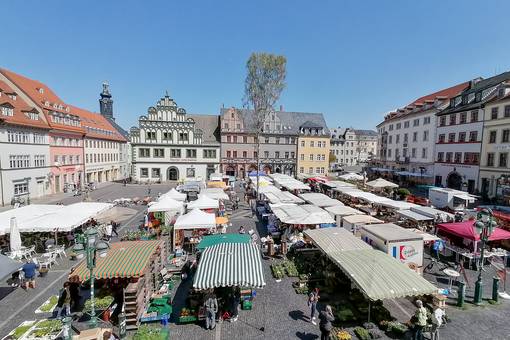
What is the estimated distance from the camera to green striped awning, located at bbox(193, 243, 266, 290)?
9.23 meters

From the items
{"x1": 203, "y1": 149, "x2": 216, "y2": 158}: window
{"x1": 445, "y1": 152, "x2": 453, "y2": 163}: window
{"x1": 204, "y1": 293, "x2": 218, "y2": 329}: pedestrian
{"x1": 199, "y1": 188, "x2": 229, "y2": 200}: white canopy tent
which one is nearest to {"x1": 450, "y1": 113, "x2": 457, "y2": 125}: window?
{"x1": 445, "y1": 152, "x2": 453, "y2": 163}: window

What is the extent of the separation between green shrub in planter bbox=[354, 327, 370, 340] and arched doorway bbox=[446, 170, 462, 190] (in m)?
38.3

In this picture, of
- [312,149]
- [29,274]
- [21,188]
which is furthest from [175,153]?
[29,274]

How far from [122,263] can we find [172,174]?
4287 centimetres

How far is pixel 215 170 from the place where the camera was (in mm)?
52781

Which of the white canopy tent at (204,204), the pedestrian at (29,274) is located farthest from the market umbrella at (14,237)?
the white canopy tent at (204,204)

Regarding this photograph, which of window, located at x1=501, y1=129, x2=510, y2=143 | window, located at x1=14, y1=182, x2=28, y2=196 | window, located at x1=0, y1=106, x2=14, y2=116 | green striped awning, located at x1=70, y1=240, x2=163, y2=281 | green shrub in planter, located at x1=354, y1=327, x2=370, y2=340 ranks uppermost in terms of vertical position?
window, located at x1=0, y1=106, x2=14, y2=116

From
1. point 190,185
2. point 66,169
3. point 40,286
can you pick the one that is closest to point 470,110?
point 190,185

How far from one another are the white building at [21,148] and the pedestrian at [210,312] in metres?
32.5

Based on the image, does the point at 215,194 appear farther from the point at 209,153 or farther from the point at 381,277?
the point at 209,153

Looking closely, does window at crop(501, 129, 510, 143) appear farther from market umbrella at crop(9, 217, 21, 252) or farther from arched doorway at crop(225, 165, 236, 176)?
market umbrella at crop(9, 217, 21, 252)

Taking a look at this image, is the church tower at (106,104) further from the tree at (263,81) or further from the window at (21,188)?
the tree at (263,81)

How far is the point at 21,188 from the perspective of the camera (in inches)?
1249

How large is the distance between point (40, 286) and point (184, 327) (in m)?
7.98
